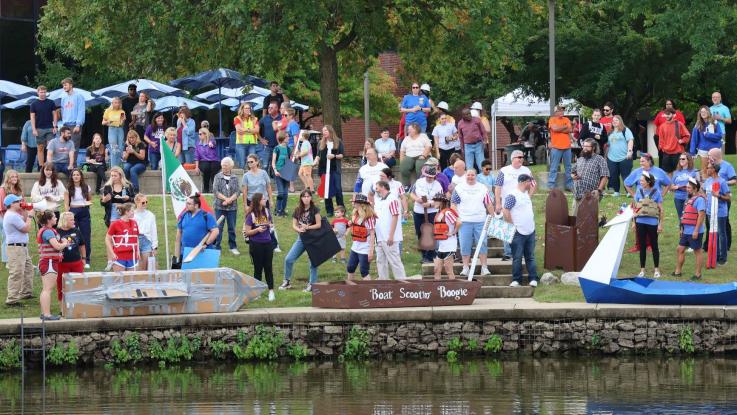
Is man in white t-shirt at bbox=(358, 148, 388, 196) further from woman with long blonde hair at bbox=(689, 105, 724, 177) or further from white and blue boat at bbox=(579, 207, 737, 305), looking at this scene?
woman with long blonde hair at bbox=(689, 105, 724, 177)

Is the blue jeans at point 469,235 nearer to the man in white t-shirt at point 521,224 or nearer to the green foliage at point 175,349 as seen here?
the man in white t-shirt at point 521,224

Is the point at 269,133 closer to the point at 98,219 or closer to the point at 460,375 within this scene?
the point at 98,219

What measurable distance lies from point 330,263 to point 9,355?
5820 mm

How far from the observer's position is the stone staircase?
20.2 m

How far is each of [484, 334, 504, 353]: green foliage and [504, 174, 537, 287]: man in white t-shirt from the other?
1.56m

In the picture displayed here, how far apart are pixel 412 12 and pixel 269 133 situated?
4.15 meters

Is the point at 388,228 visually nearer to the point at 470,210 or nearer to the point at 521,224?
the point at 470,210

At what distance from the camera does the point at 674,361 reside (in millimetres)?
18359

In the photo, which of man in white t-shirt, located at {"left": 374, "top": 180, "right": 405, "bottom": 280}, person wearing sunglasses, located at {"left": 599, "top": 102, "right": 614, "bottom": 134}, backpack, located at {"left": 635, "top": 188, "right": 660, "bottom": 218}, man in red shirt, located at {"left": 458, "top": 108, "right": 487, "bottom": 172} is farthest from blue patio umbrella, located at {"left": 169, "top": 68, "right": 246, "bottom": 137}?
backpack, located at {"left": 635, "top": 188, "right": 660, "bottom": 218}

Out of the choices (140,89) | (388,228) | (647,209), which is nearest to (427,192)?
(388,228)

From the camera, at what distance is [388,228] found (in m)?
19.8

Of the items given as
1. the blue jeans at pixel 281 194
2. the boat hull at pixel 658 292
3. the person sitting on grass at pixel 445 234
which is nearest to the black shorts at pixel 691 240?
the boat hull at pixel 658 292

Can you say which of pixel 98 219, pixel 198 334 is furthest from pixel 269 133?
pixel 198 334

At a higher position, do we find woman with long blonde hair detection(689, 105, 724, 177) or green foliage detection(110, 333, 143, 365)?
woman with long blonde hair detection(689, 105, 724, 177)
